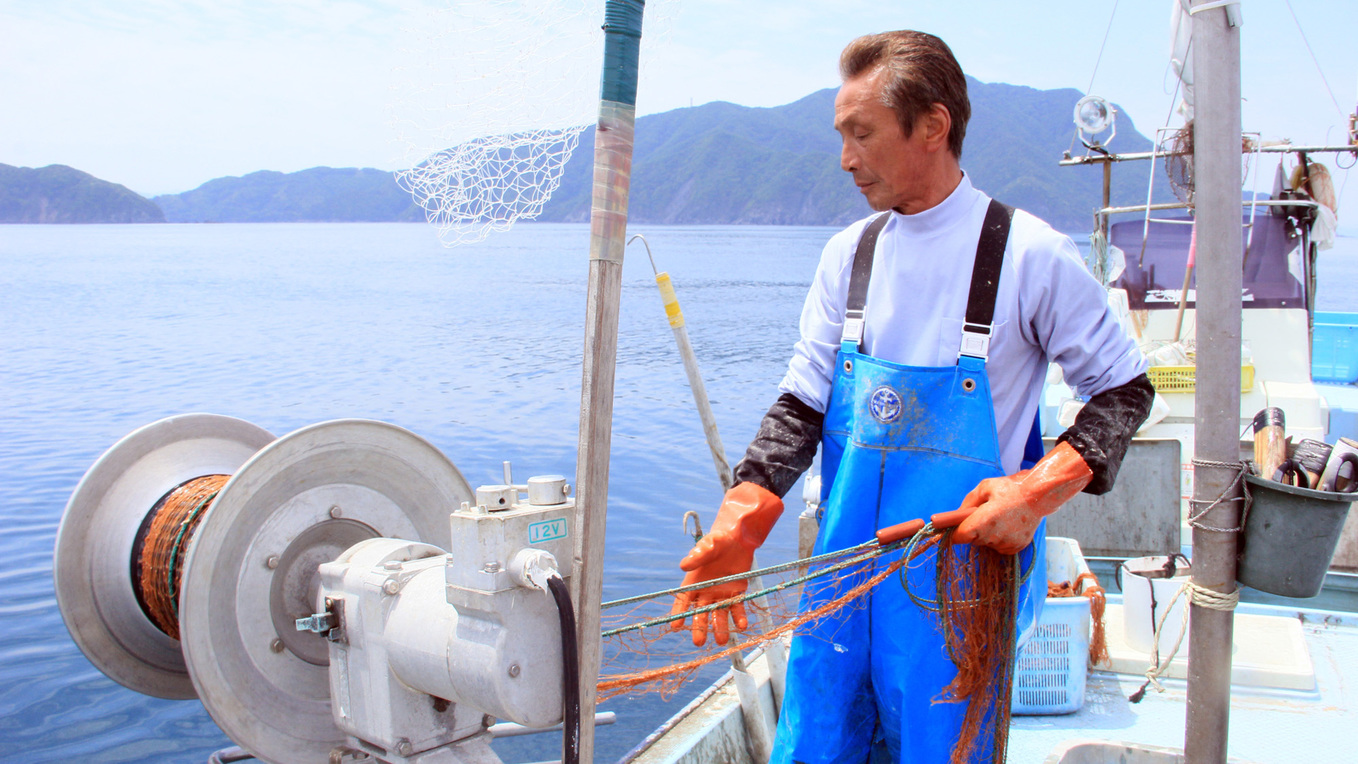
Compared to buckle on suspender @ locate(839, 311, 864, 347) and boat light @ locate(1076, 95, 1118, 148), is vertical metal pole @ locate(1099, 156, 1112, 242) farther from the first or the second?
Answer: buckle on suspender @ locate(839, 311, 864, 347)

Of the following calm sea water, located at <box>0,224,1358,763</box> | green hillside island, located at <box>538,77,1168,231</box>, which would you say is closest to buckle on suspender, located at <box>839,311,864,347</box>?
calm sea water, located at <box>0,224,1358,763</box>

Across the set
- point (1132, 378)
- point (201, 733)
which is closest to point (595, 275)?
point (1132, 378)

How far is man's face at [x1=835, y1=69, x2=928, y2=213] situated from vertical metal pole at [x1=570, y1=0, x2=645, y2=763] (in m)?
0.62

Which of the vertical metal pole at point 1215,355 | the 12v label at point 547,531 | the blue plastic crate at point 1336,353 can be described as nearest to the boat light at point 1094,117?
the vertical metal pole at point 1215,355

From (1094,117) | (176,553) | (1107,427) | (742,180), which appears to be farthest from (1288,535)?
(742,180)

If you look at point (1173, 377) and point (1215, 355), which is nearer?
point (1215, 355)

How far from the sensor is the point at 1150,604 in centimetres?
408

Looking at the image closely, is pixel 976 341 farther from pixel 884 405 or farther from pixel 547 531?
pixel 547 531

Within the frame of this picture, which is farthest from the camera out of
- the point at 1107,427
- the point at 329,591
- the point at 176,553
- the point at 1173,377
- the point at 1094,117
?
the point at 1094,117

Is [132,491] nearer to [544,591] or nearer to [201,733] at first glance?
[544,591]

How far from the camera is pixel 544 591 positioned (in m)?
1.76

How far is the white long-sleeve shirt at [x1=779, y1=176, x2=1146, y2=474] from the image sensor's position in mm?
1891

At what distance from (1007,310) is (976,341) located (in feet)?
0.33

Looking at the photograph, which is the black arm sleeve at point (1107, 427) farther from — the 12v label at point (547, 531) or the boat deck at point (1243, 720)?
the boat deck at point (1243, 720)
